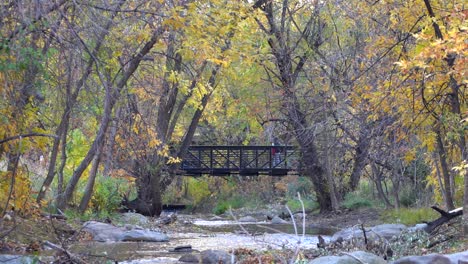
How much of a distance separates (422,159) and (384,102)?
11.1 metres

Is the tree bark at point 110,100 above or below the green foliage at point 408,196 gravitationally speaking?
above

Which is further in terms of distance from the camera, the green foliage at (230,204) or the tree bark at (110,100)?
the green foliage at (230,204)

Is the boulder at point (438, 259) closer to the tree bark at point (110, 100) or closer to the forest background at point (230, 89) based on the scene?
the forest background at point (230, 89)

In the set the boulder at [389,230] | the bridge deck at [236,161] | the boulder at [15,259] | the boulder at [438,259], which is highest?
the bridge deck at [236,161]

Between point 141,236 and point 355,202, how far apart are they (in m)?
13.1

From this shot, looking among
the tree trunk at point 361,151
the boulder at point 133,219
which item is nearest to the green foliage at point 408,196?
the tree trunk at point 361,151

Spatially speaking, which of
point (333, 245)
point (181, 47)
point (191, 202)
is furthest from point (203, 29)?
point (191, 202)

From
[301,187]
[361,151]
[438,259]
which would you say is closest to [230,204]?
[301,187]

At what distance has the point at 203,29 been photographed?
1287 cm

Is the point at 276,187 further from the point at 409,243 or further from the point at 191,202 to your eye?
the point at 409,243

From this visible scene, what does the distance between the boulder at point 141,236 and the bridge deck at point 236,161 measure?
16.9 meters

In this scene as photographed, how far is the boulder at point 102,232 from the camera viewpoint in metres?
16.4

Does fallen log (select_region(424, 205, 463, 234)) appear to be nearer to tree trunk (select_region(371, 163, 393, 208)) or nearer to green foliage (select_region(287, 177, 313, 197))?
tree trunk (select_region(371, 163, 393, 208))

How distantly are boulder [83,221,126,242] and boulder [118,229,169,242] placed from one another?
0.14m
